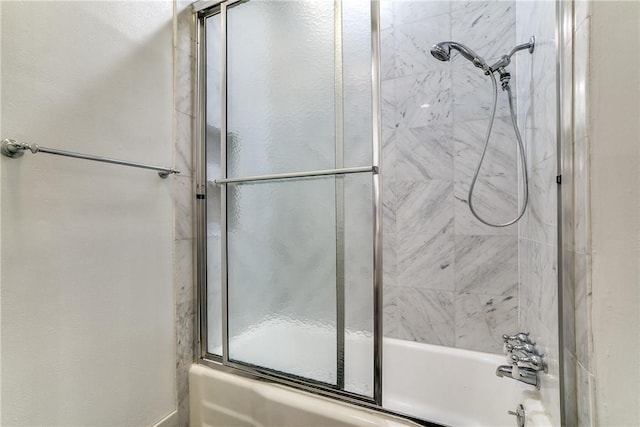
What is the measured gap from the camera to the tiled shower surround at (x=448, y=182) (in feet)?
4.79

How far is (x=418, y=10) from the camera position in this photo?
5.33ft

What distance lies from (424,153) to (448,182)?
215mm

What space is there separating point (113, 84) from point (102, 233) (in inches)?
21.7

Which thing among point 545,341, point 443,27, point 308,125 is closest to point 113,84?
point 308,125

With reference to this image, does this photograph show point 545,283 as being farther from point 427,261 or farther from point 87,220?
point 87,220

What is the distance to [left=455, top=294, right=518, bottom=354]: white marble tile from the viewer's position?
1.47 metres

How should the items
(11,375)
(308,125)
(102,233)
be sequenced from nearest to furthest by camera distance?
(11,375), (102,233), (308,125)

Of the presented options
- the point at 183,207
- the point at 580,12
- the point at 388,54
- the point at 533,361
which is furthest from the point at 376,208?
the point at 388,54

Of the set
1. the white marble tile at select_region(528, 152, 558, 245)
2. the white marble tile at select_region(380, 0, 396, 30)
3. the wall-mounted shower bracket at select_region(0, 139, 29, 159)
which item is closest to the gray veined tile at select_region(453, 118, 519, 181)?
the white marble tile at select_region(528, 152, 558, 245)

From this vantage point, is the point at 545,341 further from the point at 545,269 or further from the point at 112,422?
the point at 112,422

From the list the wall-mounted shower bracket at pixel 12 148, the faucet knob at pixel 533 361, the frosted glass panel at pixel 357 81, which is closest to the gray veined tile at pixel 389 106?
the frosted glass panel at pixel 357 81

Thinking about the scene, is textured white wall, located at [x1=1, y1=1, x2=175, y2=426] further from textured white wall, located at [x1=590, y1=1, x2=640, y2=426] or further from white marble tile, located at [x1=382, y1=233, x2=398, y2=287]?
textured white wall, located at [x1=590, y1=1, x2=640, y2=426]

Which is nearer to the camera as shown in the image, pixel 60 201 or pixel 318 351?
pixel 60 201

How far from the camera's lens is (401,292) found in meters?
1.69
